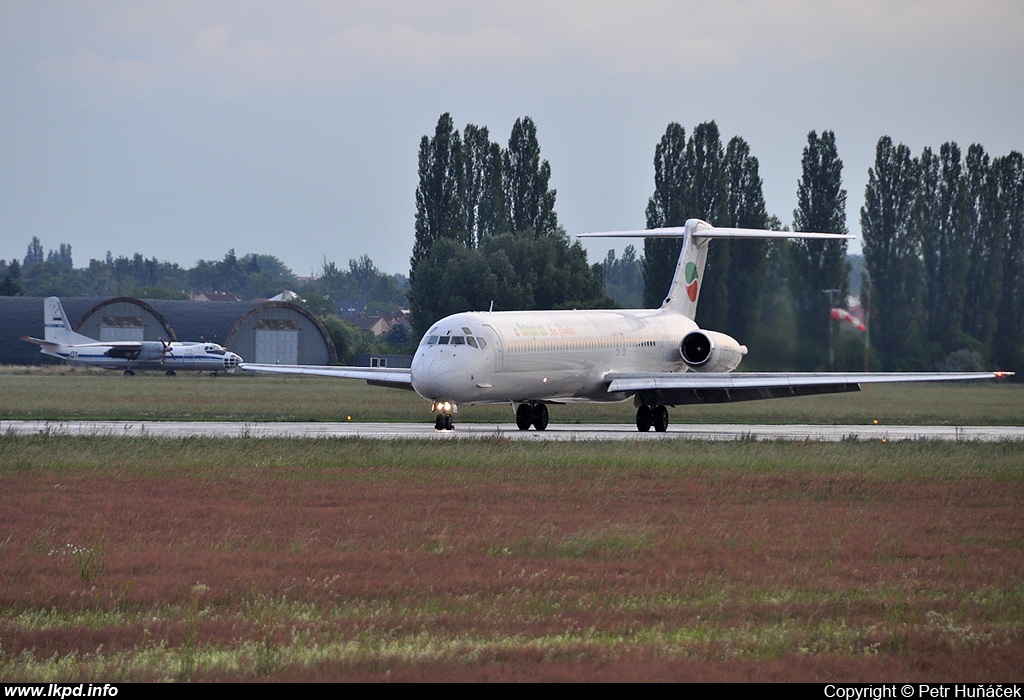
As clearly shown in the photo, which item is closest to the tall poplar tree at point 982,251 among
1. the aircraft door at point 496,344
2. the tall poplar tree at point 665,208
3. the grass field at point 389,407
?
the grass field at point 389,407

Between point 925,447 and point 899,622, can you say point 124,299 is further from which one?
point 899,622

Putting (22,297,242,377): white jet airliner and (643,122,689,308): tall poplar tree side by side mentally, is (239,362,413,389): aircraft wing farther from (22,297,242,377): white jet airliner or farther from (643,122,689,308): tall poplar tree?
(22,297,242,377): white jet airliner

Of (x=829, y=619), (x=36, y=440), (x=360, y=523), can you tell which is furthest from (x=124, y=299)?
(x=829, y=619)

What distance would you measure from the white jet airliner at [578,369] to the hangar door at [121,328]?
7003 cm

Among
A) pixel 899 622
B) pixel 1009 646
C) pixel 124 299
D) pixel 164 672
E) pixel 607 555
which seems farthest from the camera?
pixel 124 299

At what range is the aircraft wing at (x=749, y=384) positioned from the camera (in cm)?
3350

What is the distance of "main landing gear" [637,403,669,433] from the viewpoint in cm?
3628

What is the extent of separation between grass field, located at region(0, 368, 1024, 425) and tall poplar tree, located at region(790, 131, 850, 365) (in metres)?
3.27

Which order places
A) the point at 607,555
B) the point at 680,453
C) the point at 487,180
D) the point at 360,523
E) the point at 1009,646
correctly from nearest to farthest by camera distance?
the point at 1009,646
the point at 607,555
the point at 360,523
the point at 680,453
the point at 487,180

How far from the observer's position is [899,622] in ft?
36.7

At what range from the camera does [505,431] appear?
35.0 m

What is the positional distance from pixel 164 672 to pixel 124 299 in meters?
98.3

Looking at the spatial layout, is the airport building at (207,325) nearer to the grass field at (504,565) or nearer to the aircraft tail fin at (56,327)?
the aircraft tail fin at (56,327)

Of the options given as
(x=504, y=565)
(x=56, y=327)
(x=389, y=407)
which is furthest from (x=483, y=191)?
(x=504, y=565)
